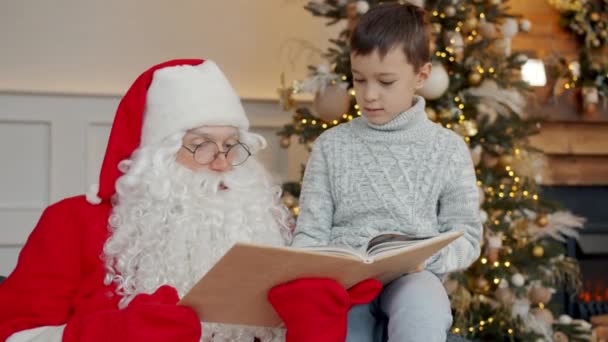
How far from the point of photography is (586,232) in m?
5.02

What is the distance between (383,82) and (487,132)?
5.52 feet

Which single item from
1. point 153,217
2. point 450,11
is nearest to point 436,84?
point 450,11

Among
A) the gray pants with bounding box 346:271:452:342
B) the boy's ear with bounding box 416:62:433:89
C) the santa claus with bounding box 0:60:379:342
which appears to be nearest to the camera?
the gray pants with bounding box 346:271:452:342

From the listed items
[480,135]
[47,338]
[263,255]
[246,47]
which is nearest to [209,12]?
[246,47]

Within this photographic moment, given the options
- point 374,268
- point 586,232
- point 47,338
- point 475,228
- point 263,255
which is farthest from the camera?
point 586,232

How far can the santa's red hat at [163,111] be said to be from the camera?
2.31 meters

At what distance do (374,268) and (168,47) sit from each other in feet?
8.90

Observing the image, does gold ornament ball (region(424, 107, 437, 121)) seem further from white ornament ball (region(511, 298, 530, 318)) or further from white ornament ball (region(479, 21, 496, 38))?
white ornament ball (region(511, 298, 530, 318))

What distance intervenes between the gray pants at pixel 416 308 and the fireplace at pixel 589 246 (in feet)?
10.1

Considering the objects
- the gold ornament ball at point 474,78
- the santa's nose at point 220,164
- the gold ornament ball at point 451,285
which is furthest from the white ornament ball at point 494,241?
the santa's nose at point 220,164

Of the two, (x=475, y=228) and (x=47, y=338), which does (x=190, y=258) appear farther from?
(x=475, y=228)

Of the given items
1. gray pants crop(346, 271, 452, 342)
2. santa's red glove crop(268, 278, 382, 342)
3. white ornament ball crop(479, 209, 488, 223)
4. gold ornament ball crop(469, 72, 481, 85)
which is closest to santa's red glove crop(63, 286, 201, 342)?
santa's red glove crop(268, 278, 382, 342)

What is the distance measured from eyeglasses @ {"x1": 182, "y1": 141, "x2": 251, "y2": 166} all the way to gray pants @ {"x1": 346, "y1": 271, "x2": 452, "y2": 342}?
545mm

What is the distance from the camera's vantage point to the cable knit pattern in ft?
7.22
